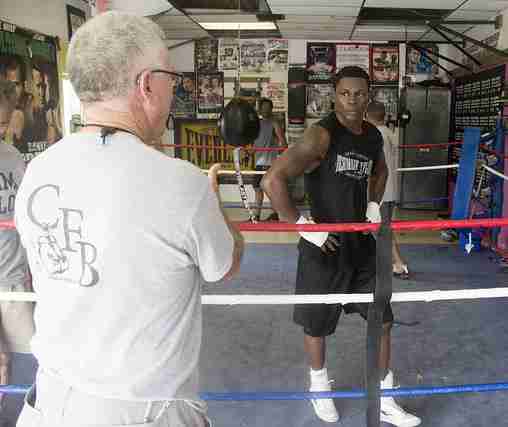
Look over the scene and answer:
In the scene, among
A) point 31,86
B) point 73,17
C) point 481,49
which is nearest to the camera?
point 31,86

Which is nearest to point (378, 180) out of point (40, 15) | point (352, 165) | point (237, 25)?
point (352, 165)

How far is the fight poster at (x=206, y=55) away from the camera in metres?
7.14

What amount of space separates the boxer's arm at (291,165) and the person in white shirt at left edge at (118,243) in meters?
0.93

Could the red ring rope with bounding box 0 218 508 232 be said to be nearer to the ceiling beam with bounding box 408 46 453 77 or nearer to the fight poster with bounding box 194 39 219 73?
the ceiling beam with bounding box 408 46 453 77

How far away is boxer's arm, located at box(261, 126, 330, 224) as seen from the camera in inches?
70.2

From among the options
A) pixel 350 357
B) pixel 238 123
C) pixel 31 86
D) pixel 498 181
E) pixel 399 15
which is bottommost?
pixel 350 357

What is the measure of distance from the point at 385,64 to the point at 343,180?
5.73m

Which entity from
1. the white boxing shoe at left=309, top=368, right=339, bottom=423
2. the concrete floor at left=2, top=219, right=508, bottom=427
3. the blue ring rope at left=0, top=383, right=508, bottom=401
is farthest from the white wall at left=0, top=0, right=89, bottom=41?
the white boxing shoe at left=309, top=368, right=339, bottom=423

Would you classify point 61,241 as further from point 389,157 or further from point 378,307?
point 389,157

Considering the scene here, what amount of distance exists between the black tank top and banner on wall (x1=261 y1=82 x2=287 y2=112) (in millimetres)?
5425

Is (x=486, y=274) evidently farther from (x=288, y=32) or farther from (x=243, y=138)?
(x=288, y=32)

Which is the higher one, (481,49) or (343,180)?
(481,49)

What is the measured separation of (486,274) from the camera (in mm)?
3934

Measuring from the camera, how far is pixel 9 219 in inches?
70.9
